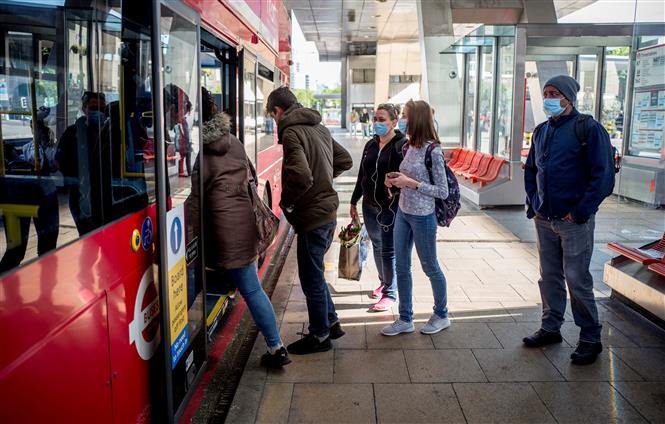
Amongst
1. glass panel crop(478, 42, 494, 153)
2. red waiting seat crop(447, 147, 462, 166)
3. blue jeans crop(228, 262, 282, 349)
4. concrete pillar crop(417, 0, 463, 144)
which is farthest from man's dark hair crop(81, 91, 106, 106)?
concrete pillar crop(417, 0, 463, 144)

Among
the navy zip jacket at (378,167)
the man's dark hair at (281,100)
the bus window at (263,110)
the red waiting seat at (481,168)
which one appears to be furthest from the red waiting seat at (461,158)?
the man's dark hair at (281,100)

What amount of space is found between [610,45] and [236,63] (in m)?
9.24

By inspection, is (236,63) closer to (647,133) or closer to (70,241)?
(70,241)

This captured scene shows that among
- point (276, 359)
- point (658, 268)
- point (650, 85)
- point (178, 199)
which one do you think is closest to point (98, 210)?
point (178, 199)

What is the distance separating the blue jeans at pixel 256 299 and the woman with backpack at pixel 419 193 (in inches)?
41.7

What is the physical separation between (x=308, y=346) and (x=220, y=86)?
7.36ft

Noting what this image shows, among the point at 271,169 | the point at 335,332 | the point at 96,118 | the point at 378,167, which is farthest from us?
the point at 271,169

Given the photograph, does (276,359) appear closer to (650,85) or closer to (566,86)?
(566,86)

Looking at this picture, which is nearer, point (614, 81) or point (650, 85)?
point (650, 85)

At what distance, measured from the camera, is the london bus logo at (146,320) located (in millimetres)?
2678

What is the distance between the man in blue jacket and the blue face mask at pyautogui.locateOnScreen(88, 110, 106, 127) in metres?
2.77

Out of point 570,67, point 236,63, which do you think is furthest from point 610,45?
point 236,63

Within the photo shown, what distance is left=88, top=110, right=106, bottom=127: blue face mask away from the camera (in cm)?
240

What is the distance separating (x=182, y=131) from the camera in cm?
326
